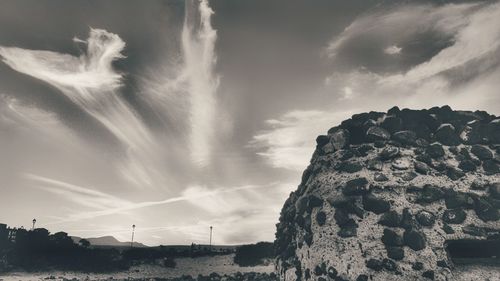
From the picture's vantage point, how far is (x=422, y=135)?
372 inches

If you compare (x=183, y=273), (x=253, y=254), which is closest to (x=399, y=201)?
(x=183, y=273)

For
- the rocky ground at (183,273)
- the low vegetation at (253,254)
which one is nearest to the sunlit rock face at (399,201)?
the rocky ground at (183,273)

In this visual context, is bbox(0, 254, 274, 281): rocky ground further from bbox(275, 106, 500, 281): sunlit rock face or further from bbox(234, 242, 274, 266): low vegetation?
bbox(275, 106, 500, 281): sunlit rock face

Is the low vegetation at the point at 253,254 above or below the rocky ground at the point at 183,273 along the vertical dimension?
above

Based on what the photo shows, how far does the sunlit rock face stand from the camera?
7.45 meters

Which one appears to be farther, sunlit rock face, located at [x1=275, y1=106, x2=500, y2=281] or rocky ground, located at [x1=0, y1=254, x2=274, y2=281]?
rocky ground, located at [x1=0, y1=254, x2=274, y2=281]

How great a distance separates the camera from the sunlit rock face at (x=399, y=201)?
745cm

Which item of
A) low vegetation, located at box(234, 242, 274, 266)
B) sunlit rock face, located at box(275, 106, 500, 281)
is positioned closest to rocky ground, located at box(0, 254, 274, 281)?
low vegetation, located at box(234, 242, 274, 266)

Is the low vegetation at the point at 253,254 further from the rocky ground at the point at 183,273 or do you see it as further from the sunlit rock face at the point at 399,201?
the sunlit rock face at the point at 399,201

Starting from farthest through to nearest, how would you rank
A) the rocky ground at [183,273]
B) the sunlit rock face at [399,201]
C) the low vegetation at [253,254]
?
the low vegetation at [253,254]
the rocky ground at [183,273]
the sunlit rock face at [399,201]

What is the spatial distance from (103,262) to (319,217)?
20.9 metres

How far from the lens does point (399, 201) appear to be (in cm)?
811

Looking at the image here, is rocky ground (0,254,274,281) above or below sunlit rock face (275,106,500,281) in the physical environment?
below

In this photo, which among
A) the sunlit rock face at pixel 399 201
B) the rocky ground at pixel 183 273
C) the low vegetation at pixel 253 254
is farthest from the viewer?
the low vegetation at pixel 253 254
